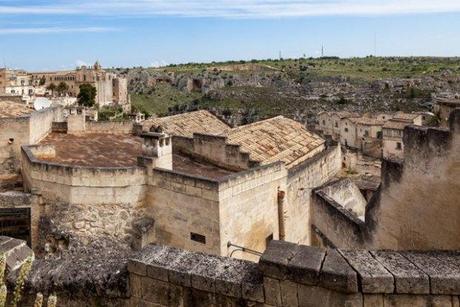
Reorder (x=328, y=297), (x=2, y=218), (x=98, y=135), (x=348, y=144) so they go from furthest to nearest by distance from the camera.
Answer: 1. (x=348, y=144)
2. (x=98, y=135)
3. (x=2, y=218)
4. (x=328, y=297)

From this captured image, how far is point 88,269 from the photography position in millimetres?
5500

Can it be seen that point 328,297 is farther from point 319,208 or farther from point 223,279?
point 319,208

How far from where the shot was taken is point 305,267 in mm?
4332

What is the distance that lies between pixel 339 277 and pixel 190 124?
858 inches

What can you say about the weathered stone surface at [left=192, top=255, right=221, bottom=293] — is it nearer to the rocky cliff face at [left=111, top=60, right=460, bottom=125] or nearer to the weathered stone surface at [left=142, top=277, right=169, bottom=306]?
the weathered stone surface at [left=142, top=277, right=169, bottom=306]

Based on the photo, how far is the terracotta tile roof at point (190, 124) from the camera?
24.3 meters

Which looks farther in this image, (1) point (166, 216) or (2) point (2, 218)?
(2) point (2, 218)

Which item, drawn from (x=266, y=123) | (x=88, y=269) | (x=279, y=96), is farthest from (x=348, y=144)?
(x=88, y=269)

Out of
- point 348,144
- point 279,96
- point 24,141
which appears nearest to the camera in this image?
point 24,141

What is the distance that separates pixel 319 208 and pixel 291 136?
9967 millimetres

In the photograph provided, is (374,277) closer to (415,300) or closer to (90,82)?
(415,300)

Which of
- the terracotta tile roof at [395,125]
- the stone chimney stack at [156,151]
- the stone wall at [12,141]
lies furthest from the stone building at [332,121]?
the stone chimney stack at [156,151]

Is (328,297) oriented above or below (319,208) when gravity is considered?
above

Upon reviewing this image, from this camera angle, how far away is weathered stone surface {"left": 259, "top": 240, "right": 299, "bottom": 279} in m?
4.44
